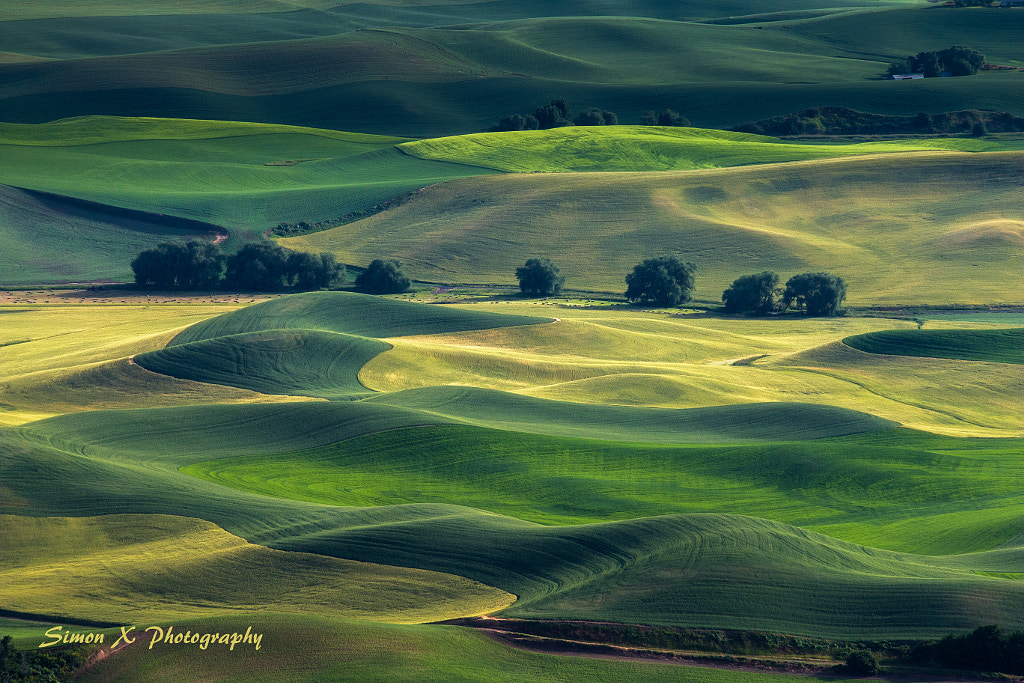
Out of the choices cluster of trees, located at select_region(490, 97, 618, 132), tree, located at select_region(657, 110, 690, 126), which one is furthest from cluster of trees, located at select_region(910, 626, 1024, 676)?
tree, located at select_region(657, 110, 690, 126)

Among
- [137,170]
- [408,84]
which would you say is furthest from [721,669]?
[408,84]

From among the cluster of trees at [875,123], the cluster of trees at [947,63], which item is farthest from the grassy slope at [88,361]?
the cluster of trees at [947,63]

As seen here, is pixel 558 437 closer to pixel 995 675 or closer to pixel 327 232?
pixel 995 675

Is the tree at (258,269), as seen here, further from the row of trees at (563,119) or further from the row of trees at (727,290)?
the row of trees at (563,119)

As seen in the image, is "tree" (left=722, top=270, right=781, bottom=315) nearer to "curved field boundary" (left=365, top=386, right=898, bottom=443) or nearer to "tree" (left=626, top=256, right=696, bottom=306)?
"tree" (left=626, top=256, right=696, bottom=306)

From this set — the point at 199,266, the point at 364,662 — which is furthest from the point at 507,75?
the point at 364,662

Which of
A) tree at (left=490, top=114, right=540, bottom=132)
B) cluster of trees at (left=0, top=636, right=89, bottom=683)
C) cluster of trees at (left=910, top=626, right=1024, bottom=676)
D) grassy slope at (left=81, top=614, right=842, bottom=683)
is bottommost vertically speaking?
cluster of trees at (left=0, top=636, right=89, bottom=683)

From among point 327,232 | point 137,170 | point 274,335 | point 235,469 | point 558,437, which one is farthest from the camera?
point 137,170
